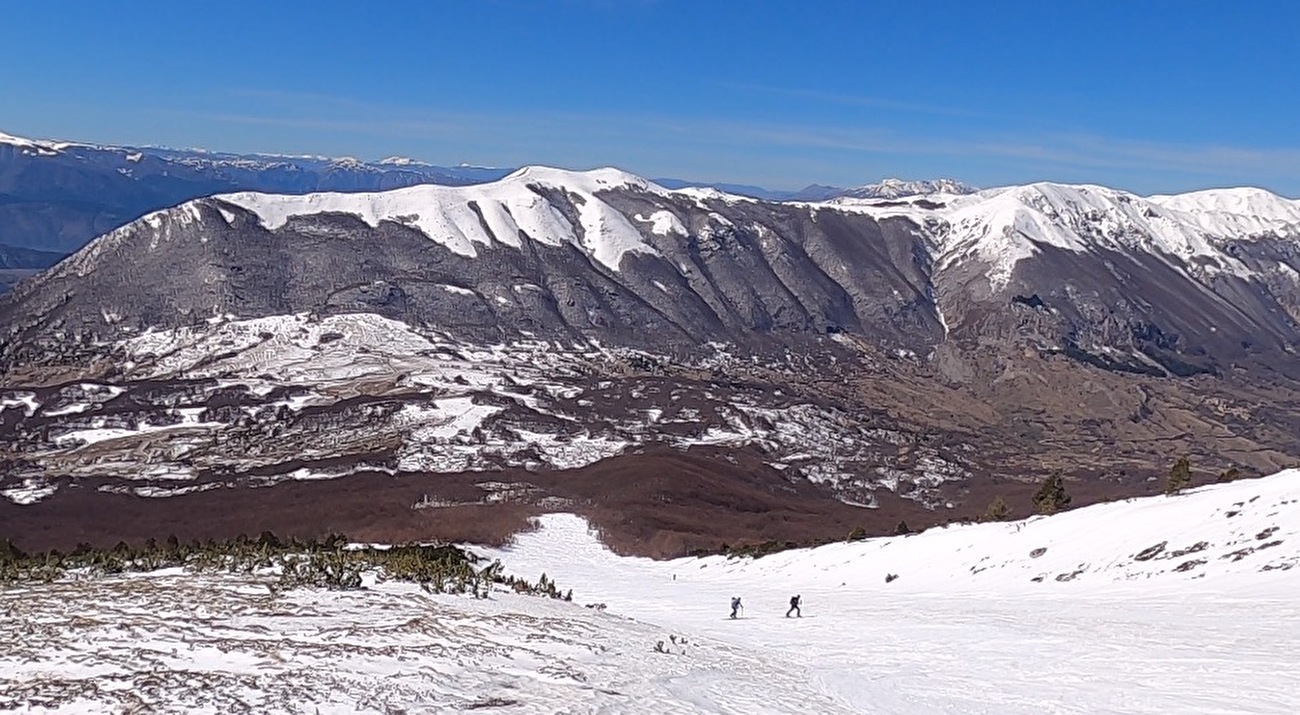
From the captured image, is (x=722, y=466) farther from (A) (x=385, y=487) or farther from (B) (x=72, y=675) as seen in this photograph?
(B) (x=72, y=675)

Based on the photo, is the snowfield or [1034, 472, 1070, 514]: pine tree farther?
[1034, 472, 1070, 514]: pine tree

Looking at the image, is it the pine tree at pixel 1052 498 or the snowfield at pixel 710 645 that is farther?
the pine tree at pixel 1052 498

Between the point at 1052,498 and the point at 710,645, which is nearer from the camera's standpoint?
the point at 710,645

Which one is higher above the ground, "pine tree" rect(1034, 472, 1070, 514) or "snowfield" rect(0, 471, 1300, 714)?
"snowfield" rect(0, 471, 1300, 714)

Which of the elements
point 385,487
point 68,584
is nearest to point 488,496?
point 385,487

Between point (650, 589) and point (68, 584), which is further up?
point (68, 584)

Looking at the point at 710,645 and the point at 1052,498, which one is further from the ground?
the point at 710,645

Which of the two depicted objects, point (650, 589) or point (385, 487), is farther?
point (385, 487)

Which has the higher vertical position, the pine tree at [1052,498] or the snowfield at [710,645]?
the snowfield at [710,645]
